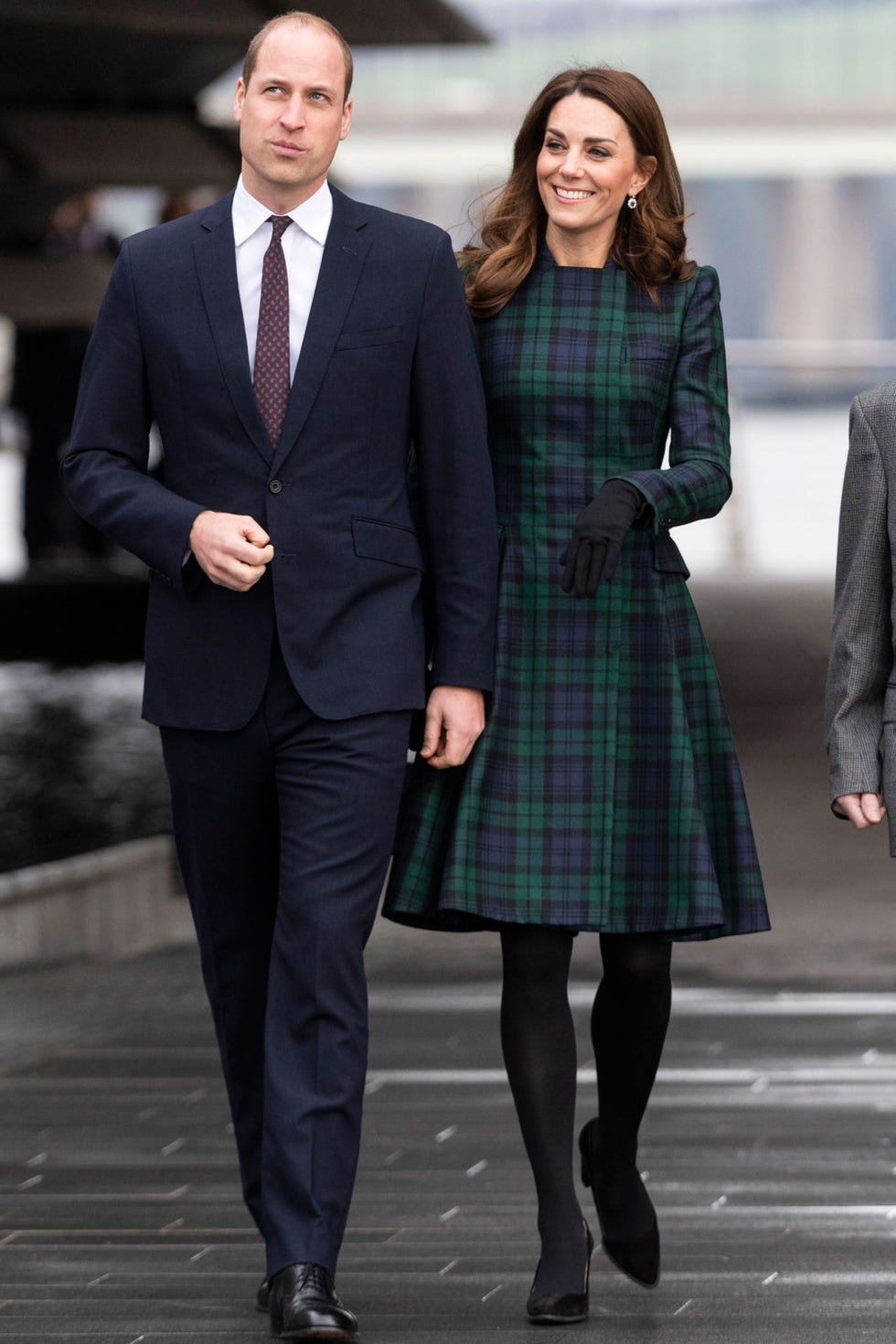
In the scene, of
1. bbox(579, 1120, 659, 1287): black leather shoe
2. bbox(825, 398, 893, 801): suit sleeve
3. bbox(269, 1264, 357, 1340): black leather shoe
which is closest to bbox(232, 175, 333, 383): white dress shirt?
bbox(825, 398, 893, 801): suit sleeve

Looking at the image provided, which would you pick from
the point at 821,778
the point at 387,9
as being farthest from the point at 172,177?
the point at 821,778

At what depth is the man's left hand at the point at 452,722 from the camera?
3391mm

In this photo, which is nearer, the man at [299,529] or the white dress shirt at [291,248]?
the man at [299,529]

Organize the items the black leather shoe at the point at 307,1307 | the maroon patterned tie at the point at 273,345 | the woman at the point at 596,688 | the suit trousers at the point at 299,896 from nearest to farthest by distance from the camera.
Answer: the black leather shoe at the point at 307,1307
the suit trousers at the point at 299,896
the maroon patterned tie at the point at 273,345
the woman at the point at 596,688

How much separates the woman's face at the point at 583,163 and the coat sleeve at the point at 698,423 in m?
0.21

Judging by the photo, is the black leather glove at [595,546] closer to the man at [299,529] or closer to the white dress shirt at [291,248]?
the man at [299,529]

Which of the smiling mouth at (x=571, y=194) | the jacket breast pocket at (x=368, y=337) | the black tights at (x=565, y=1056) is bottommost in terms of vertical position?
the black tights at (x=565, y=1056)

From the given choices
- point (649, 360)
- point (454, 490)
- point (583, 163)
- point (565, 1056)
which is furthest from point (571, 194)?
point (565, 1056)

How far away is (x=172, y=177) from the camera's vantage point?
44.3 feet

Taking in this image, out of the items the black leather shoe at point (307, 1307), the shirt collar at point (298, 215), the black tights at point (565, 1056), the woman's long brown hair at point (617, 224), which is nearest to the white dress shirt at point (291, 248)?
the shirt collar at point (298, 215)

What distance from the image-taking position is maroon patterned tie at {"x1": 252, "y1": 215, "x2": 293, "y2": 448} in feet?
10.9

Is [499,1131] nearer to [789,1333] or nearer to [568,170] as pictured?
[789,1333]

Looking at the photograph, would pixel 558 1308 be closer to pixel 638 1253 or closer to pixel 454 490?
pixel 638 1253

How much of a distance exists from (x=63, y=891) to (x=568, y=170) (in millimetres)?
3510
